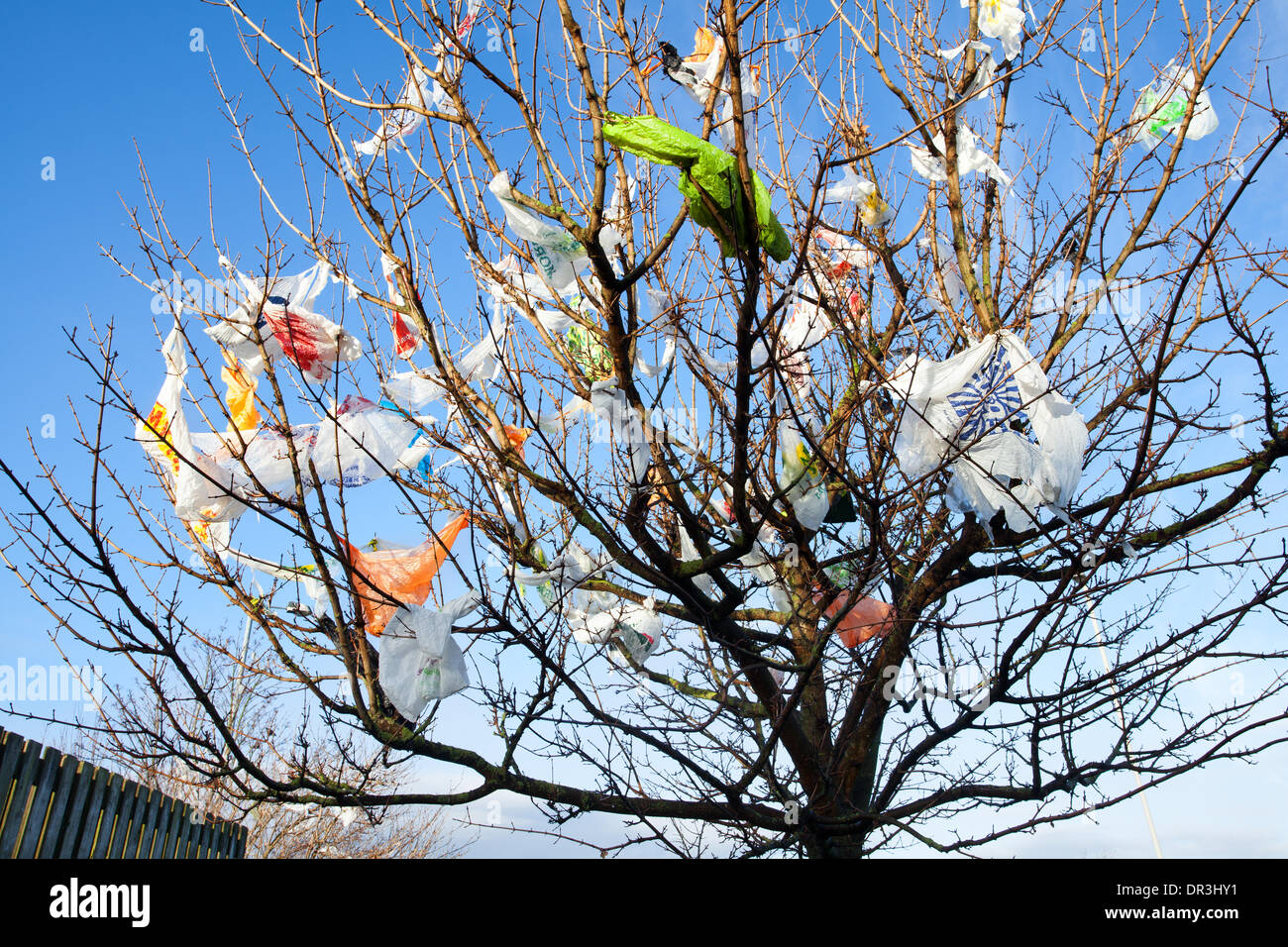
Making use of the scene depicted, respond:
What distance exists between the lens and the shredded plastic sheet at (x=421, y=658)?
324cm

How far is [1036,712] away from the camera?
135 inches

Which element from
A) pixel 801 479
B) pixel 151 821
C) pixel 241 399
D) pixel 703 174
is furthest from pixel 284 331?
pixel 151 821

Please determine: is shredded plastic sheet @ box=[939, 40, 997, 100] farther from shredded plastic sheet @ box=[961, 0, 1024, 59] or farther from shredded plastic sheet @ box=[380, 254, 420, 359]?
shredded plastic sheet @ box=[380, 254, 420, 359]

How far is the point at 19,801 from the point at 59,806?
248mm

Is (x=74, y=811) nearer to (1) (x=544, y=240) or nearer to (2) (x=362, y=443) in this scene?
(2) (x=362, y=443)

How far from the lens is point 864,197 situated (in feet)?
13.0

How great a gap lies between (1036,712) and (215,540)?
3686 mm

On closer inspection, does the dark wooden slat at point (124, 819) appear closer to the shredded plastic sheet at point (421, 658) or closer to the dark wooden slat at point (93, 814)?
the dark wooden slat at point (93, 814)

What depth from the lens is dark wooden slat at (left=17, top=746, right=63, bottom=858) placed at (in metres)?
3.53

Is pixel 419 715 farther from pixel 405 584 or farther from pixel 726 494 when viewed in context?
pixel 726 494

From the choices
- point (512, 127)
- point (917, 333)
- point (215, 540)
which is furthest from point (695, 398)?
point (215, 540)

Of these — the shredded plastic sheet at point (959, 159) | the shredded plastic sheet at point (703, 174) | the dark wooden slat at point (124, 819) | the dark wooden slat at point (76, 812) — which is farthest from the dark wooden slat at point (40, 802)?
the shredded plastic sheet at point (959, 159)

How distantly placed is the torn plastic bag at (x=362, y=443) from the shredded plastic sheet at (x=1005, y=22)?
3.47 metres

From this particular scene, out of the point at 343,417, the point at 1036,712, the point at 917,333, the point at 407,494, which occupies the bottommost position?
the point at 1036,712
